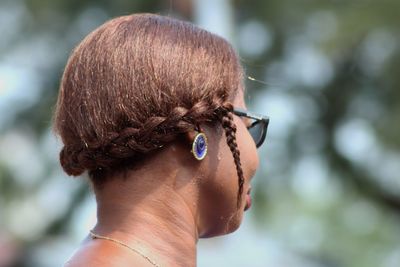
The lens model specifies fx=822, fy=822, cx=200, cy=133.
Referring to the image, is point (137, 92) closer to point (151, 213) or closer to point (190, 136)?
point (190, 136)

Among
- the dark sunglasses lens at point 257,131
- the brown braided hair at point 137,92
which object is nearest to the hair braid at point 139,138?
the brown braided hair at point 137,92

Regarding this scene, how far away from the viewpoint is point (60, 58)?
1220 cm

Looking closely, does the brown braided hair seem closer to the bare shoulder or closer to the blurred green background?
the bare shoulder

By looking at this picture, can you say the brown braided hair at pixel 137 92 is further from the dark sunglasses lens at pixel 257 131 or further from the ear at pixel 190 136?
the dark sunglasses lens at pixel 257 131

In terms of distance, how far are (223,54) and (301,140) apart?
10085 mm

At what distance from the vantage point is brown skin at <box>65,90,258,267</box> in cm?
204

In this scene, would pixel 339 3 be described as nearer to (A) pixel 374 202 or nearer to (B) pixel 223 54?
(A) pixel 374 202

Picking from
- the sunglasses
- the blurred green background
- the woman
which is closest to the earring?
the woman

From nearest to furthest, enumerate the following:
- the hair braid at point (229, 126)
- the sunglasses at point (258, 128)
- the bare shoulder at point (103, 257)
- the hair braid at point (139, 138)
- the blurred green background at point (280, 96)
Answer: the bare shoulder at point (103, 257)
the hair braid at point (139, 138)
the hair braid at point (229, 126)
the sunglasses at point (258, 128)
the blurred green background at point (280, 96)

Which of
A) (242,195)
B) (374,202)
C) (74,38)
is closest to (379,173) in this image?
(374,202)

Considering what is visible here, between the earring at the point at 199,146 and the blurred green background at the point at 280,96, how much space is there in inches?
355

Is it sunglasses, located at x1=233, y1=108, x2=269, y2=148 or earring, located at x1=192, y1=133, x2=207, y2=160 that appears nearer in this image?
earring, located at x1=192, y1=133, x2=207, y2=160

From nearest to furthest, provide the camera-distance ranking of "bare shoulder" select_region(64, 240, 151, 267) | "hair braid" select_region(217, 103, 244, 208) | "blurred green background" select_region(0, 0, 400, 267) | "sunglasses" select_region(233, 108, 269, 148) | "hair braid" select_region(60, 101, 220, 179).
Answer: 1. "bare shoulder" select_region(64, 240, 151, 267)
2. "hair braid" select_region(60, 101, 220, 179)
3. "hair braid" select_region(217, 103, 244, 208)
4. "sunglasses" select_region(233, 108, 269, 148)
5. "blurred green background" select_region(0, 0, 400, 267)

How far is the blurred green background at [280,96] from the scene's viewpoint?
11469mm
